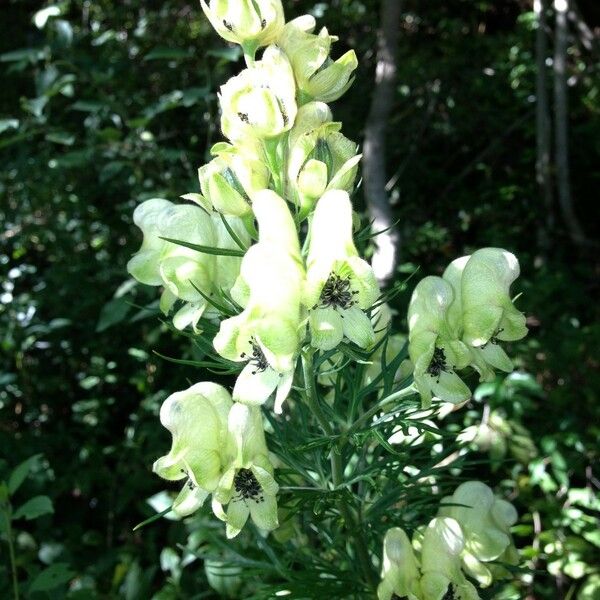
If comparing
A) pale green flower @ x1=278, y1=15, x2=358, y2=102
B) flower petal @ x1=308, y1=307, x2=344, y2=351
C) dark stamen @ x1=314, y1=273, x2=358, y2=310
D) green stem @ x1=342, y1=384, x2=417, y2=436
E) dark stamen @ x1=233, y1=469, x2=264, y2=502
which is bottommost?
dark stamen @ x1=233, y1=469, x2=264, y2=502

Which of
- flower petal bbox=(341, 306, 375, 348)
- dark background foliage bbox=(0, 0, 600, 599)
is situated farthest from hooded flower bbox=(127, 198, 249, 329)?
dark background foliage bbox=(0, 0, 600, 599)

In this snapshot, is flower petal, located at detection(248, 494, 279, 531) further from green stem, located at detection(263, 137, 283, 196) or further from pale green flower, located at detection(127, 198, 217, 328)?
green stem, located at detection(263, 137, 283, 196)

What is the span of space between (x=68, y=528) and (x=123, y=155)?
3.68ft

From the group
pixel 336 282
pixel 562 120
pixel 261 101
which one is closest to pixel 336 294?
pixel 336 282

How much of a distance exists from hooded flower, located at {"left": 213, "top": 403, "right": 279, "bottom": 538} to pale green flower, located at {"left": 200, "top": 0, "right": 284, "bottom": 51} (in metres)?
0.46

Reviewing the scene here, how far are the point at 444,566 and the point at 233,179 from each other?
0.59 meters

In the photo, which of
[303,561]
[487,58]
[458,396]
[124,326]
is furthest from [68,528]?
[487,58]

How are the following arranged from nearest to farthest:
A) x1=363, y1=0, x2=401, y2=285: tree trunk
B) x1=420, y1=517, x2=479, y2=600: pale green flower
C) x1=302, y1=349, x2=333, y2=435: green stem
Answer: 1. x1=302, y1=349, x2=333, y2=435: green stem
2. x1=420, y1=517, x2=479, y2=600: pale green flower
3. x1=363, y1=0, x2=401, y2=285: tree trunk

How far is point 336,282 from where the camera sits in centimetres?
88

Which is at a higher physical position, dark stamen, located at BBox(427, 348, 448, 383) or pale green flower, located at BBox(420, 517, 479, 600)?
dark stamen, located at BBox(427, 348, 448, 383)

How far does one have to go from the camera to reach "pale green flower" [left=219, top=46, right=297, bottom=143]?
0.90 metres

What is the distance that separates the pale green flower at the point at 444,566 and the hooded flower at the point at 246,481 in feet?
0.85

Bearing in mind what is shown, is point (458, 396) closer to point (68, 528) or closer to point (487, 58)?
point (68, 528)

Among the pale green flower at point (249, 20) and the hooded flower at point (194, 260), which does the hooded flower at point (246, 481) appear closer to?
the hooded flower at point (194, 260)
